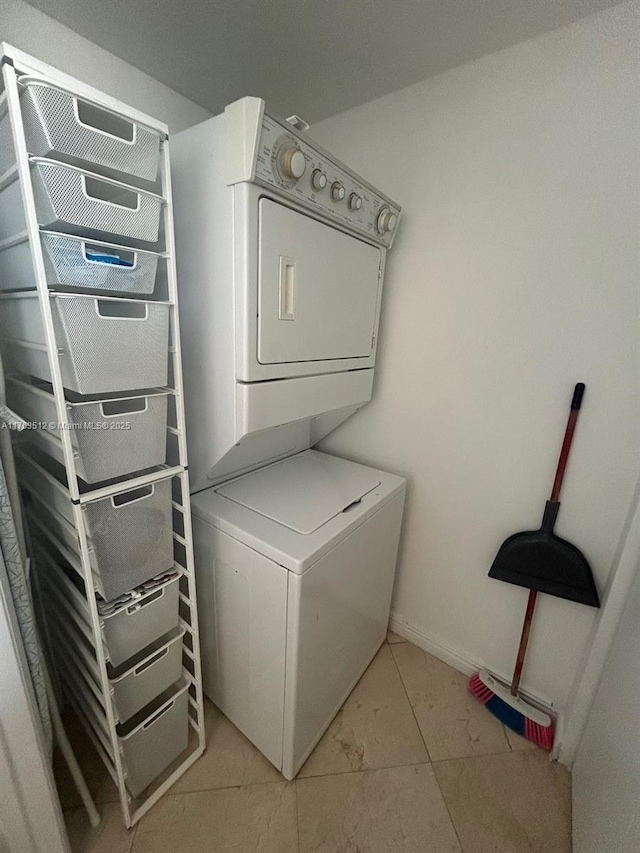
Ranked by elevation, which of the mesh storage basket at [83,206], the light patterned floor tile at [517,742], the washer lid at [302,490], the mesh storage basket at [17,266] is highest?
the mesh storage basket at [83,206]

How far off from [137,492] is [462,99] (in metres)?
2.01

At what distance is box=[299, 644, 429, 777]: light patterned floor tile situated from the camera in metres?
1.56

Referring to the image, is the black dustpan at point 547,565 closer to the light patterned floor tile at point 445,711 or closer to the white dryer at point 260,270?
the light patterned floor tile at point 445,711

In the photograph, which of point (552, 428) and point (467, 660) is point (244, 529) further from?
point (467, 660)

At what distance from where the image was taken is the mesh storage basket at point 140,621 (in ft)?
3.83

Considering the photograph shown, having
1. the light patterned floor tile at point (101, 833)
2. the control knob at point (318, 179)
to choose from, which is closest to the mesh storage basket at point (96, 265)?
the control knob at point (318, 179)

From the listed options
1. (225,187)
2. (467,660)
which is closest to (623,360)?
(225,187)

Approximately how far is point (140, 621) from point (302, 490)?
0.77 m

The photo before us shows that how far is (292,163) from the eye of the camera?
3.50 ft

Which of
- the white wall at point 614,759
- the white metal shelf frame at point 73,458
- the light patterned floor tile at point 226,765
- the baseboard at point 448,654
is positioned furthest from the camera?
the baseboard at point 448,654

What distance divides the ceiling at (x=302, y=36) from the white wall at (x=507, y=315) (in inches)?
4.9

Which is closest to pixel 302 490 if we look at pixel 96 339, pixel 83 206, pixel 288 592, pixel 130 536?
pixel 288 592

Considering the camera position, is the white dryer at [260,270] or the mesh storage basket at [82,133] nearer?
the mesh storage basket at [82,133]

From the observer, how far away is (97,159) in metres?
0.88
